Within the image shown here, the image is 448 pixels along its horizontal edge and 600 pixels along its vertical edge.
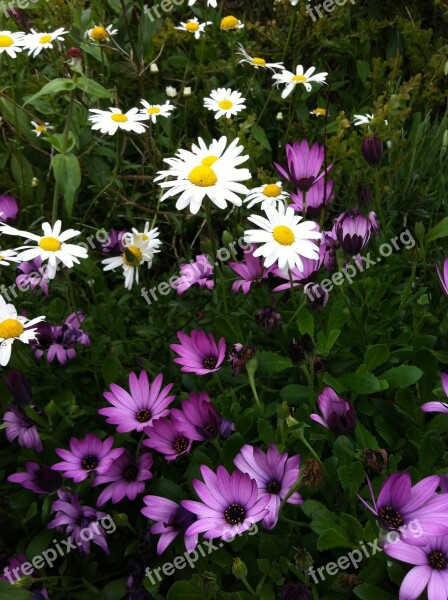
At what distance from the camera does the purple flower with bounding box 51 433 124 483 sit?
3.92 ft

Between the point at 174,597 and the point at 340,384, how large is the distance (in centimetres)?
51

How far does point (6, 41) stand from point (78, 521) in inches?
52.5

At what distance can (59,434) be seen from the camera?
134 cm

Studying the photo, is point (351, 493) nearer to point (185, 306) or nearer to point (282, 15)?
Answer: point (185, 306)

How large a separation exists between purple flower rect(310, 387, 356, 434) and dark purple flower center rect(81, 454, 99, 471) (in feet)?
1.44

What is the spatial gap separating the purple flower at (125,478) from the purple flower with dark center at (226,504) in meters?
0.21

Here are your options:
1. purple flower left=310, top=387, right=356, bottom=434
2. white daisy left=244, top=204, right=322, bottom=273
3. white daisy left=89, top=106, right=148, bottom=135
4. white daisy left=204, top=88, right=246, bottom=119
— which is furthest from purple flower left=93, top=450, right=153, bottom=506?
white daisy left=204, top=88, right=246, bottom=119

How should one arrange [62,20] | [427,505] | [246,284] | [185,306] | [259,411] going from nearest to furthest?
[427,505]
[259,411]
[246,284]
[185,306]
[62,20]

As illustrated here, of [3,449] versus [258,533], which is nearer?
[258,533]

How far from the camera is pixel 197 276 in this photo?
1.53m

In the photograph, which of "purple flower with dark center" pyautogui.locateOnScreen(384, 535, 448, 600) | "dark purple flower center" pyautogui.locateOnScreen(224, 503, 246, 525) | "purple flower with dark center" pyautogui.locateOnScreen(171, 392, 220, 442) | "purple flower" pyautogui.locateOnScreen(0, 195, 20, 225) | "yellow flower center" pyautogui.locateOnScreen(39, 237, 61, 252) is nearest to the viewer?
"purple flower with dark center" pyautogui.locateOnScreen(384, 535, 448, 600)

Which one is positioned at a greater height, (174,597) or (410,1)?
(410,1)

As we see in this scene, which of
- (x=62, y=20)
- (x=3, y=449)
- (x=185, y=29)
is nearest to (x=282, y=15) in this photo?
(x=185, y=29)

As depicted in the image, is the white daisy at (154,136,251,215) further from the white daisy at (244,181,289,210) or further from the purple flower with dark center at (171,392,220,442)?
the purple flower with dark center at (171,392,220,442)
